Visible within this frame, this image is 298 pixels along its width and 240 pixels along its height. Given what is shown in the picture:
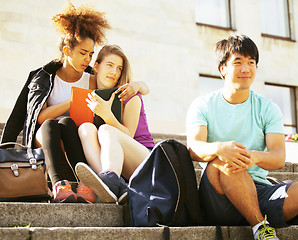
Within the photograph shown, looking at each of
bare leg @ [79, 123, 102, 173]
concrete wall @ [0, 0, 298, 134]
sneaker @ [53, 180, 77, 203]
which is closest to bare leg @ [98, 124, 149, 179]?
bare leg @ [79, 123, 102, 173]

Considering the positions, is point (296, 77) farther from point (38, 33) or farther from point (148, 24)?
point (38, 33)

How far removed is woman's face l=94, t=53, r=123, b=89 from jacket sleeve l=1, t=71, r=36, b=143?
652 millimetres

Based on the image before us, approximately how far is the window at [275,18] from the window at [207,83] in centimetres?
194

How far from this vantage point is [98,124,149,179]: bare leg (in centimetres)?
337

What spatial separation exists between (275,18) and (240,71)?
32.4 ft

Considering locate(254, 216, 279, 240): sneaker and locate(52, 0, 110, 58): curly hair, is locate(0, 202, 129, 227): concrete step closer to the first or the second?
locate(254, 216, 279, 240): sneaker

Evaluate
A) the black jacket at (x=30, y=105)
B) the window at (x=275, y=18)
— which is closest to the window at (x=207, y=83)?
the window at (x=275, y=18)

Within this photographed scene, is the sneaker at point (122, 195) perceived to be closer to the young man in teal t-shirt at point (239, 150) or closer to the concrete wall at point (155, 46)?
the young man in teal t-shirt at point (239, 150)

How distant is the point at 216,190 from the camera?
9.59ft

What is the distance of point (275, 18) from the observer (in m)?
12.4

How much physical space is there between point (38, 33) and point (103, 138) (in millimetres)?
6484

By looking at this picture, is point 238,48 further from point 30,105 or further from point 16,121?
point 16,121

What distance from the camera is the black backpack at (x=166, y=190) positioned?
285cm

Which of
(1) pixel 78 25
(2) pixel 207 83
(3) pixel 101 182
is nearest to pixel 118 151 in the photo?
(3) pixel 101 182
